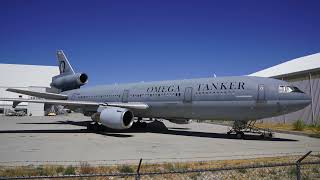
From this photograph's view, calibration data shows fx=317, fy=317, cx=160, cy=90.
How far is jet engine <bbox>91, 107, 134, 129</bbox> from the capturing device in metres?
20.1

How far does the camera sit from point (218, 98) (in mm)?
19609

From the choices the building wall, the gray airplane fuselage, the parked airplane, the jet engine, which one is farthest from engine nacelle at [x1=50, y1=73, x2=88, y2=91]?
the building wall

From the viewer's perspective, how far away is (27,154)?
40.3 feet

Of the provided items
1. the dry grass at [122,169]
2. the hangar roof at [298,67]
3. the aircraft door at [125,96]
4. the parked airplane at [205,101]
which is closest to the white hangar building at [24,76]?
the hangar roof at [298,67]

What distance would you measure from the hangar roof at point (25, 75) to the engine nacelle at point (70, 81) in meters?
61.6

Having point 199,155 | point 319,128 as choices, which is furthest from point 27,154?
point 319,128

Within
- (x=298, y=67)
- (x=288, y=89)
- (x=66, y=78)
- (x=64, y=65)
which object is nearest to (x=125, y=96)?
(x=66, y=78)

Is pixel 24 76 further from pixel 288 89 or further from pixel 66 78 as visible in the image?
pixel 288 89

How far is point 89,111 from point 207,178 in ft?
60.5

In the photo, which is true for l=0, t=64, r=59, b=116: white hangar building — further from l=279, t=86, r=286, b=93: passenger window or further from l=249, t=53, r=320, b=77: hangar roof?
l=279, t=86, r=286, b=93: passenger window

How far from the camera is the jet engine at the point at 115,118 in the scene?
20062mm

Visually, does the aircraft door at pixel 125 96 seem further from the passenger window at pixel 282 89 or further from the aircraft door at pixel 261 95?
the passenger window at pixel 282 89

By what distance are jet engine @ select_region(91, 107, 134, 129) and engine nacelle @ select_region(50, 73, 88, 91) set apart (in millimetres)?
12214

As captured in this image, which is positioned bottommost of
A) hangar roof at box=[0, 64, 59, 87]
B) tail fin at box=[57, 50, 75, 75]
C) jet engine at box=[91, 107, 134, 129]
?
jet engine at box=[91, 107, 134, 129]
